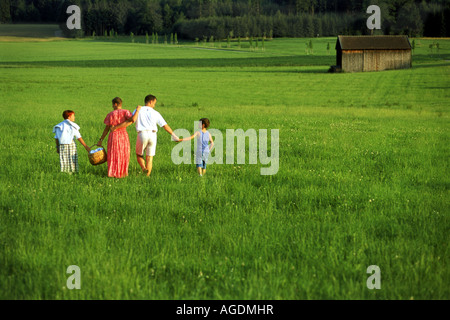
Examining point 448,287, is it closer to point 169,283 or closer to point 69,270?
point 169,283

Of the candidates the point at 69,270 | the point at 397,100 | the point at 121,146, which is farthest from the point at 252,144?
the point at 397,100

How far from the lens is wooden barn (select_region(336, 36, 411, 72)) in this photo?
8750cm

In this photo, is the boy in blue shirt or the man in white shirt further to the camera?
the boy in blue shirt

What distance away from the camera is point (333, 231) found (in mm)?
7215

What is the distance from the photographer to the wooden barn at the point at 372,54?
87.5m

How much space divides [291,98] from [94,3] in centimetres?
17470
